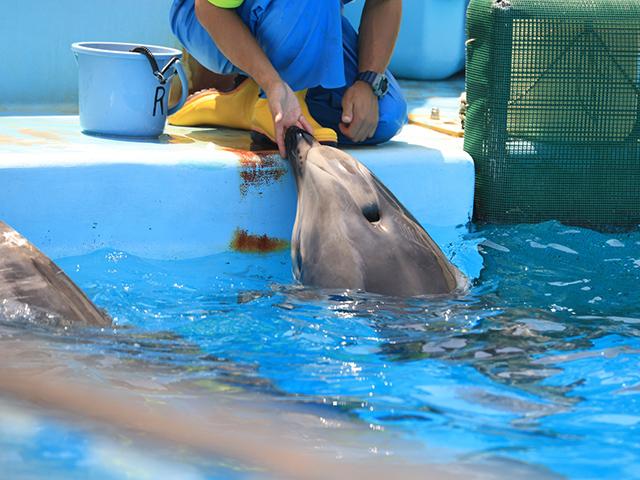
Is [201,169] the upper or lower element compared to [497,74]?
lower

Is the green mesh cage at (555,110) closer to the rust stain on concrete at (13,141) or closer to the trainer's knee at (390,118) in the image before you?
the trainer's knee at (390,118)

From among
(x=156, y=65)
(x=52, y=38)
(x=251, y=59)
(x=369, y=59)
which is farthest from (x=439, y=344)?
(x=52, y=38)

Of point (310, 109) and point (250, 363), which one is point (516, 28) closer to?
point (310, 109)

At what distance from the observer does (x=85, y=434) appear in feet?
6.01

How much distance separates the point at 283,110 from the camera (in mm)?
4148

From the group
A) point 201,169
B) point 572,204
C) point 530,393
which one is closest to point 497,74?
point 572,204

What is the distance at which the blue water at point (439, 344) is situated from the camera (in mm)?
2332

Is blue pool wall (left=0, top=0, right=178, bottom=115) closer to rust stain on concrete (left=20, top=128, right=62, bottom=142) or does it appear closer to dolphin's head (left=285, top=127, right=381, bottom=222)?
rust stain on concrete (left=20, top=128, right=62, bottom=142)

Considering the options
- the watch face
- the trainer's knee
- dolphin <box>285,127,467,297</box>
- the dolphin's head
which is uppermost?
the watch face

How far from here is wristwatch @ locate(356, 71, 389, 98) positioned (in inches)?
176

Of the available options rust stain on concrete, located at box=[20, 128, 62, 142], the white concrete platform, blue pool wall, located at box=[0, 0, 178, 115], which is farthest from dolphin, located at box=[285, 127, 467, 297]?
blue pool wall, located at box=[0, 0, 178, 115]

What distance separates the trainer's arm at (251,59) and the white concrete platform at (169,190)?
0.19m

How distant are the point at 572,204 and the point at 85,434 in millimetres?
3335

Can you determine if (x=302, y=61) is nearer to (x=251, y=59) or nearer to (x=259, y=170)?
(x=251, y=59)
